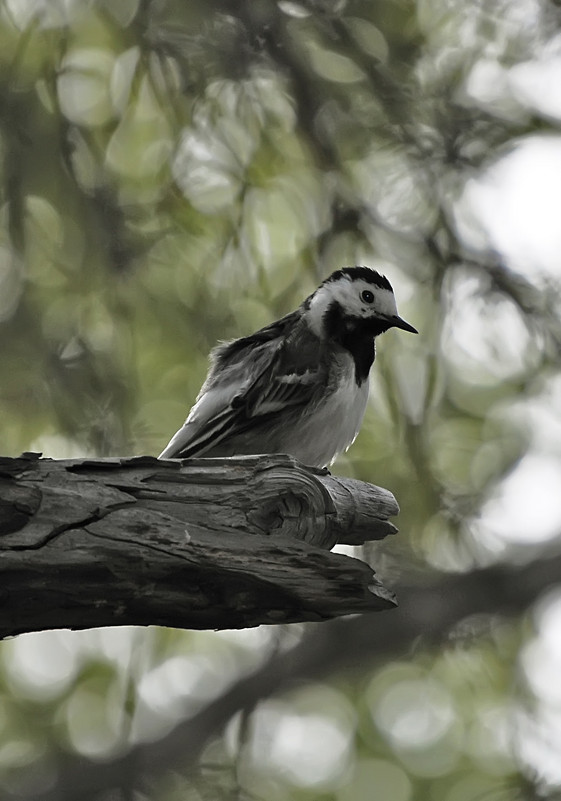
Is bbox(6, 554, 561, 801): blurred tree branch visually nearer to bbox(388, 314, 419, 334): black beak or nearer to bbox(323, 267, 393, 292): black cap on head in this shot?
bbox(388, 314, 419, 334): black beak

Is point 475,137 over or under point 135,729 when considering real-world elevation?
over

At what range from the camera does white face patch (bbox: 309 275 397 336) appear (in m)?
6.69

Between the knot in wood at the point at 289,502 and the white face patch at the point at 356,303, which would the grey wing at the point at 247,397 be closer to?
the white face patch at the point at 356,303

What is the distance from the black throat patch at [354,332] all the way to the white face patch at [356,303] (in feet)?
0.10

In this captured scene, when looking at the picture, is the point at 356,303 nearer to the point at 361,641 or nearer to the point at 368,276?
the point at 368,276

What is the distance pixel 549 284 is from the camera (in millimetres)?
7977

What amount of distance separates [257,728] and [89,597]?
482cm

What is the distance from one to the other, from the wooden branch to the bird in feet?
6.54

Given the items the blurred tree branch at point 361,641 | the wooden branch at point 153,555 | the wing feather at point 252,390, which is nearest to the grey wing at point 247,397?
the wing feather at point 252,390

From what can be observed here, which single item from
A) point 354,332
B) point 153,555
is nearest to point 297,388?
point 354,332

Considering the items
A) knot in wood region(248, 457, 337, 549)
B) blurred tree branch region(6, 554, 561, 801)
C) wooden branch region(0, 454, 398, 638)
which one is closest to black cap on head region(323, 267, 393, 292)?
blurred tree branch region(6, 554, 561, 801)

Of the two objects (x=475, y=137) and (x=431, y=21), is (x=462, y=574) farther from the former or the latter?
(x=431, y=21)

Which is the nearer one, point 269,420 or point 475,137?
point 269,420

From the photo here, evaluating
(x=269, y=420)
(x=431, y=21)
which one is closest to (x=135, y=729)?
(x=269, y=420)
